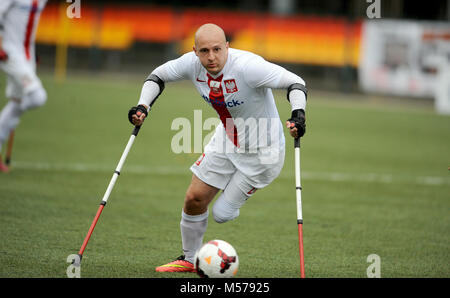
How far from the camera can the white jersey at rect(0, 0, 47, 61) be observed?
33.7ft

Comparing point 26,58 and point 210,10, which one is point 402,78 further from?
point 26,58

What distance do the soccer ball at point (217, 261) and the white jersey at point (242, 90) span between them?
1.12 m

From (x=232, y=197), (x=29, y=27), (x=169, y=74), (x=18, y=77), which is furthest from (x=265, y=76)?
(x=29, y=27)

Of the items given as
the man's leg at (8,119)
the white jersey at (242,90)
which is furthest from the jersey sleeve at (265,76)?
the man's leg at (8,119)

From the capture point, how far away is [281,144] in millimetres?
6469

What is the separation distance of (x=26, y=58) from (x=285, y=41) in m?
16.1

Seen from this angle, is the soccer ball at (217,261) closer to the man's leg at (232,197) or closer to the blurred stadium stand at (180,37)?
the man's leg at (232,197)

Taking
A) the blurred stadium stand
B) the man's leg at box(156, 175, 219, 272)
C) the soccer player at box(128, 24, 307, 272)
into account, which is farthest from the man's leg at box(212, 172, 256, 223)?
the blurred stadium stand

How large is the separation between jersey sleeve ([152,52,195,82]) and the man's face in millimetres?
309

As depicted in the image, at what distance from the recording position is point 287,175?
11.9 meters

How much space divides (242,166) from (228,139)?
0.30 m

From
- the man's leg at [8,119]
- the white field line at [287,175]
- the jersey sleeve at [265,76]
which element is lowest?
the white field line at [287,175]

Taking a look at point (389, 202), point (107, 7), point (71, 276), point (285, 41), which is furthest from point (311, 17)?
point (71, 276)

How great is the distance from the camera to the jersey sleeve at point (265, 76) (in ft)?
19.4
